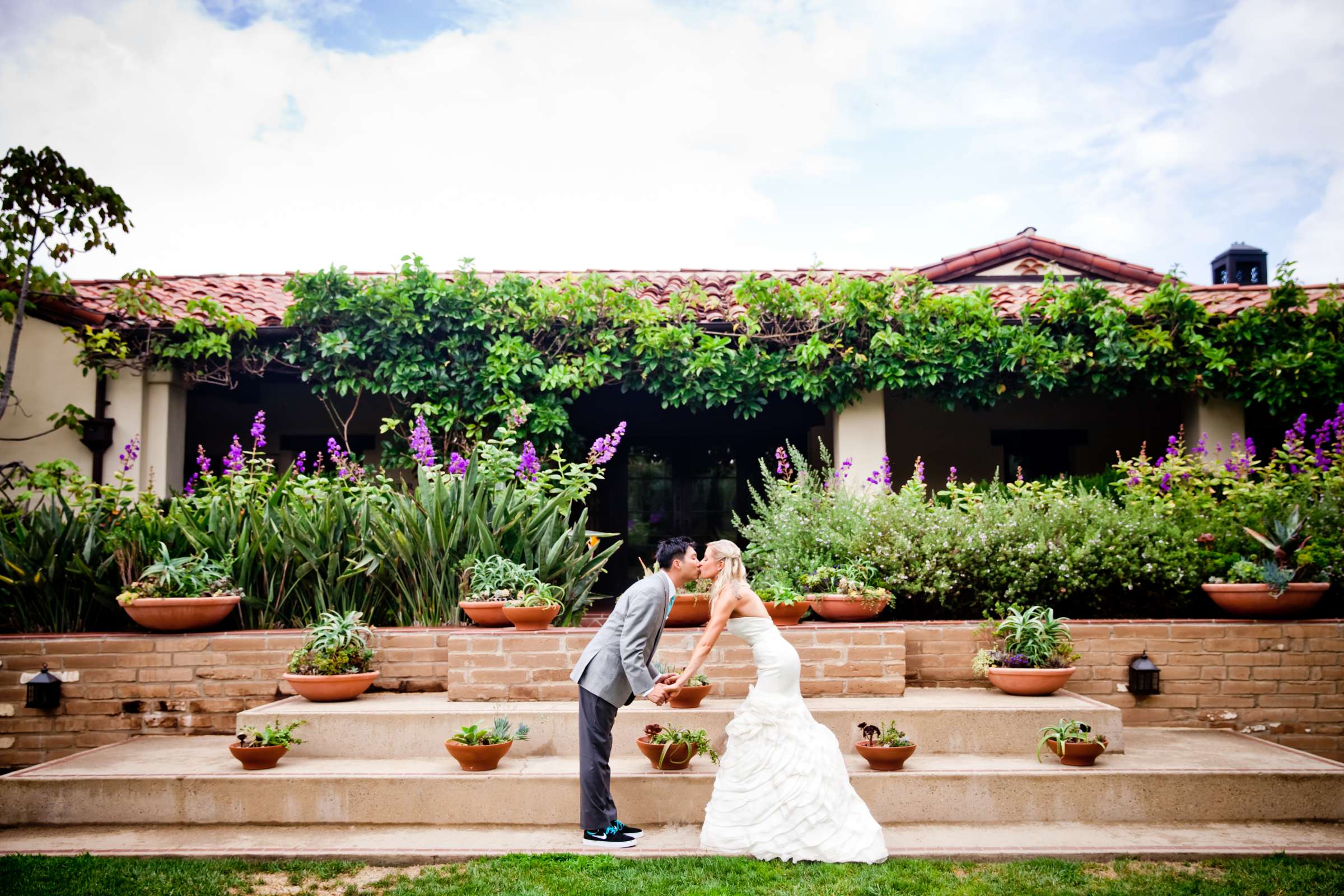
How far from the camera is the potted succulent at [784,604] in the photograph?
18.0 ft

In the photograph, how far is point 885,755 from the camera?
4270mm

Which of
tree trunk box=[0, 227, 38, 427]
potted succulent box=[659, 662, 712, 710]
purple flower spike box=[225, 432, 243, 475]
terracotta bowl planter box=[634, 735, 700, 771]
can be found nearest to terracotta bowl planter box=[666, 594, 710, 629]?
potted succulent box=[659, 662, 712, 710]

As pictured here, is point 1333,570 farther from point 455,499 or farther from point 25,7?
point 25,7

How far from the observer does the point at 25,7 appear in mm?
7305

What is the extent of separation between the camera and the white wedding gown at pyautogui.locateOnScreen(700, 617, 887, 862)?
3.78 meters

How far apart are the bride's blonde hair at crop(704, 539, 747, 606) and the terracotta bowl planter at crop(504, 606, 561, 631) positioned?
5.01 feet

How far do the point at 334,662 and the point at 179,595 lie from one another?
134 cm

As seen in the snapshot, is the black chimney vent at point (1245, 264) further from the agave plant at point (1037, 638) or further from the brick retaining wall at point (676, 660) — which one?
the agave plant at point (1037, 638)

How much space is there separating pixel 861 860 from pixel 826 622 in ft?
7.13

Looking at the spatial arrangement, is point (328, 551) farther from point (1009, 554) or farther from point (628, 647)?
point (1009, 554)

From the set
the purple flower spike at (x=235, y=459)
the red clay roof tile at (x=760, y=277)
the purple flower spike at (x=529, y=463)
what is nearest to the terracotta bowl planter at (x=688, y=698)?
the purple flower spike at (x=529, y=463)

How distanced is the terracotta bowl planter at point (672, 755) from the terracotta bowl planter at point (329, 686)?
199cm

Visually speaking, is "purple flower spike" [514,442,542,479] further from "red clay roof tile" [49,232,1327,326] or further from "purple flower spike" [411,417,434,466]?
"red clay roof tile" [49,232,1327,326]

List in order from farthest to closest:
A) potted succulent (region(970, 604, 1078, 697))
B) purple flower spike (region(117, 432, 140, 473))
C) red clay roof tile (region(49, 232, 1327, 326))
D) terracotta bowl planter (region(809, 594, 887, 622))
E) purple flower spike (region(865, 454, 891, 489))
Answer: red clay roof tile (region(49, 232, 1327, 326)) < purple flower spike (region(117, 432, 140, 473)) < purple flower spike (region(865, 454, 891, 489)) < terracotta bowl planter (region(809, 594, 887, 622)) < potted succulent (region(970, 604, 1078, 697))
